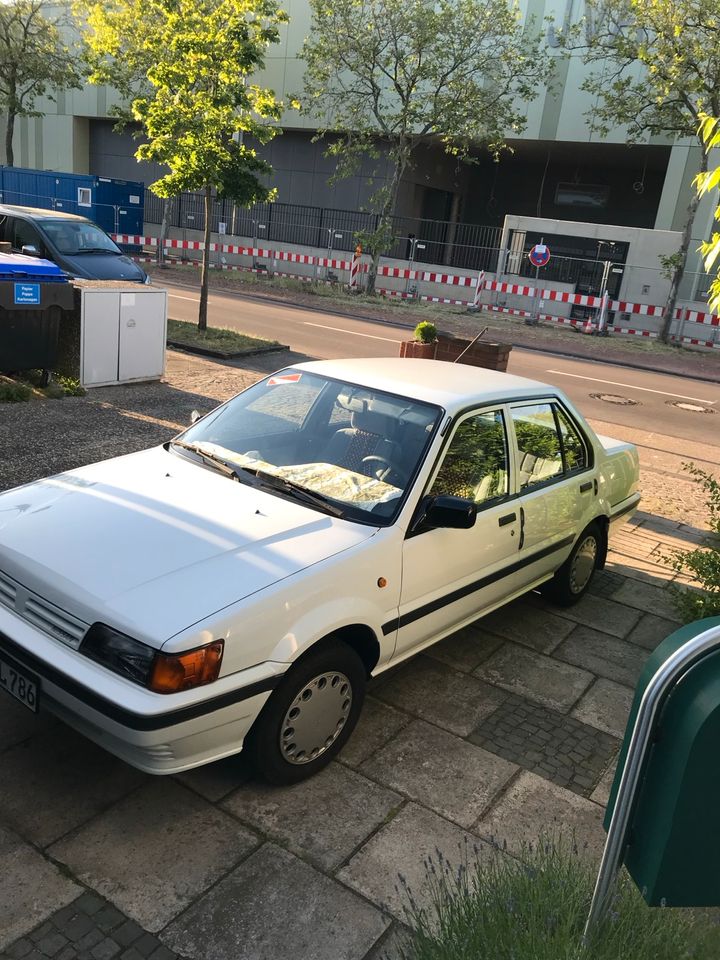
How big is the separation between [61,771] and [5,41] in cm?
3589

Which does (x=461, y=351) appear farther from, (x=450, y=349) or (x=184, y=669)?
(x=184, y=669)

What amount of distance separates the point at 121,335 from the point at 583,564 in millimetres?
7112

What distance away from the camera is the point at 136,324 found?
1056cm

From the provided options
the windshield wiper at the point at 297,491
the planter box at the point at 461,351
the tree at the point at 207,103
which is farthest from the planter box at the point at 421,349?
the windshield wiper at the point at 297,491

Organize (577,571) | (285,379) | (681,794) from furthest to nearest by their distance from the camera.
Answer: (577,571), (285,379), (681,794)

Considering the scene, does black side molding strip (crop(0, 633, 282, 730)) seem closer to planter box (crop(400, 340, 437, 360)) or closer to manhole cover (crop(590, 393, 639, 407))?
planter box (crop(400, 340, 437, 360))

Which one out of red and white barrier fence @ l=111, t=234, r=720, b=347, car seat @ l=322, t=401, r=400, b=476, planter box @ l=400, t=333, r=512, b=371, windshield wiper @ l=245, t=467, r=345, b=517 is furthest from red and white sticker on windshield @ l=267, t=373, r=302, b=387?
red and white barrier fence @ l=111, t=234, r=720, b=347

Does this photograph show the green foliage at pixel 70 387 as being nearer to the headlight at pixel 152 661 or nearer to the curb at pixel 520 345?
the headlight at pixel 152 661

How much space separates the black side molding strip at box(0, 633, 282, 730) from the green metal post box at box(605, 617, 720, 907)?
1.48 m

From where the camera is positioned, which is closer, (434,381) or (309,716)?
(309,716)

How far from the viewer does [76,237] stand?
14.9m

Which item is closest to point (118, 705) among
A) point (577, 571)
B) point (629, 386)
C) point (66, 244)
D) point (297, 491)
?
point (297, 491)

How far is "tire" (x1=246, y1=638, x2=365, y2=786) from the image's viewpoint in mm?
3344

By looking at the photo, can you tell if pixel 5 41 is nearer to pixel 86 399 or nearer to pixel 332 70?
pixel 332 70
